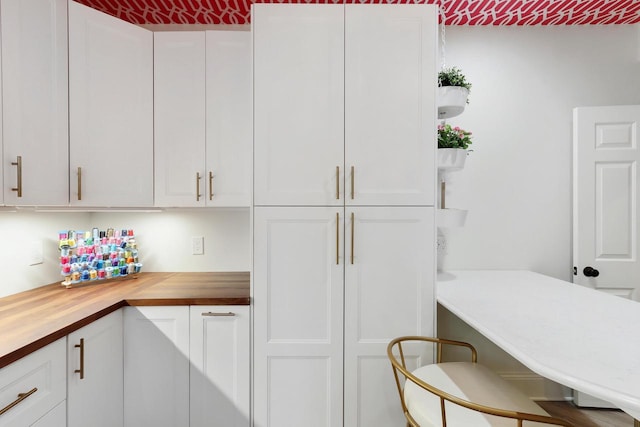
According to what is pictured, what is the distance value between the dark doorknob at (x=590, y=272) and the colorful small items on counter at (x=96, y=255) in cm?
299

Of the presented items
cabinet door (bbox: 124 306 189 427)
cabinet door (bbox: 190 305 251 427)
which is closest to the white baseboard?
cabinet door (bbox: 190 305 251 427)

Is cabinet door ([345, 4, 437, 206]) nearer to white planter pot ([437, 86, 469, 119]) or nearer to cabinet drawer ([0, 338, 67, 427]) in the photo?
white planter pot ([437, 86, 469, 119])

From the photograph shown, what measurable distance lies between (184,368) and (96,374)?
14.4 inches

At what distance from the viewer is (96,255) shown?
1940mm

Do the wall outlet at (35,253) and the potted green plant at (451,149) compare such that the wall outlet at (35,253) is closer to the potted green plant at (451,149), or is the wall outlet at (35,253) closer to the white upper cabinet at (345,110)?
the white upper cabinet at (345,110)

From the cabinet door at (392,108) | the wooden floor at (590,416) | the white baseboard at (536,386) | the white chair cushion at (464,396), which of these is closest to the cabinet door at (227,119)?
the cabinet door at (392,108)

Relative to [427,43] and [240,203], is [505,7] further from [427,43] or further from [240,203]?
[240,203]

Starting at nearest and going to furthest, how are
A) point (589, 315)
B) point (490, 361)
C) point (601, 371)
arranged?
point (601, 371) < point (589, 315) < point (490, 361)

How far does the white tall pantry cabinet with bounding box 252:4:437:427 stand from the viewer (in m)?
1.62

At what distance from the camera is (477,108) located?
2305 mm

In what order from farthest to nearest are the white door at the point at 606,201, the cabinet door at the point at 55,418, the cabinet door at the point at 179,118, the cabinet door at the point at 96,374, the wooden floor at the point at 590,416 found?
the white door at the point at 606,201 < the wooden floor at the point at 590,416 < the cabinet door at the point at 179,118 < the cabinet door at the point at 96,374 < the cabinet door at the point at 55,418

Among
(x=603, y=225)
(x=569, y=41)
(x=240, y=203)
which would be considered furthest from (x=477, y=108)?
(x=240, y=203)

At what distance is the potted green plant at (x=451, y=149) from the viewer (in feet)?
6.23

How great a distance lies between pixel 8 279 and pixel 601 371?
2477 mm
